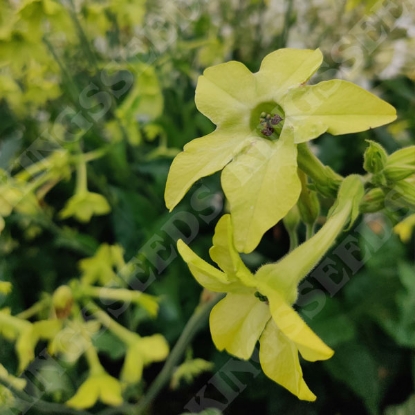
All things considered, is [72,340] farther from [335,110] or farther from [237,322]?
[335,110]

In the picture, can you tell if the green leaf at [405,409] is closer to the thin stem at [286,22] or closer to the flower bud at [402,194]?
the flower bud at [402,194]

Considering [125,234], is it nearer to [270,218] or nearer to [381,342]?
[381,342]

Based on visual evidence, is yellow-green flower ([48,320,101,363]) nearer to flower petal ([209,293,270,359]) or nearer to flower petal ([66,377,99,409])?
flower petal ([66,377,99,409])

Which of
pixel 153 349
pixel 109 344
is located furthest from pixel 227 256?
pixel 109 344

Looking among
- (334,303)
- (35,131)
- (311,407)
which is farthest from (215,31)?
(311,407)

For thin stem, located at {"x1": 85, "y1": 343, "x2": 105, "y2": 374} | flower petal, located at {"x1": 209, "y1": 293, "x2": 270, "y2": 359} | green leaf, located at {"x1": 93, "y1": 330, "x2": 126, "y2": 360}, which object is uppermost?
flower petal, located at {"x1": 209, "y1": 293, "x2": 270, "y2": 359}

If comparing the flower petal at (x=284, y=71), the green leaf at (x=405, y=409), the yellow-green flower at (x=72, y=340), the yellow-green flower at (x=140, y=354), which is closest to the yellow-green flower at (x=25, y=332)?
the yellow-green flower at (x=72, y=340)

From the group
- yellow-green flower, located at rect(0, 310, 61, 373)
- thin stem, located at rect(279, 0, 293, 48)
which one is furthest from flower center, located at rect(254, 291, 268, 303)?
thin stem, located at rect(279, 0, 293, 48)

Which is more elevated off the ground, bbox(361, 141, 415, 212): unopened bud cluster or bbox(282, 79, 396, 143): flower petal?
bbox(282, 79, 396, 143): flower petal
